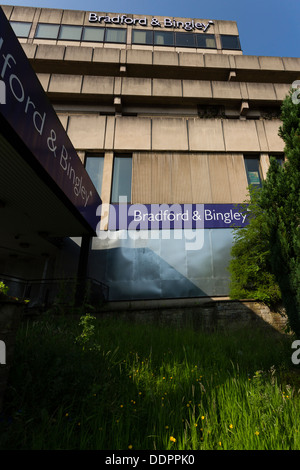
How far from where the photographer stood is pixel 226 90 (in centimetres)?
1978

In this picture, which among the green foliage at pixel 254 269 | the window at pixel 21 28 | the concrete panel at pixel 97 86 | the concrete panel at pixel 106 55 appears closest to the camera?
the green foliage at pixel 254 269

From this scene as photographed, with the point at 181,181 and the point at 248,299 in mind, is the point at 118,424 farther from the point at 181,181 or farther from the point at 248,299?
the point at 181,181

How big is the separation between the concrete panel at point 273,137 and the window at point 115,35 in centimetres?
1770

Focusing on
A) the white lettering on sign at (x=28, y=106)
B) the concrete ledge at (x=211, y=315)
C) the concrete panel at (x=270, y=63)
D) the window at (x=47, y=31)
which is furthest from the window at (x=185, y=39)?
the concrete ledge at (x=211, y=315)

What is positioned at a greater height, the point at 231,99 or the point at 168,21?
the point at 168,21

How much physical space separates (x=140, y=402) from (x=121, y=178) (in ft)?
46.0

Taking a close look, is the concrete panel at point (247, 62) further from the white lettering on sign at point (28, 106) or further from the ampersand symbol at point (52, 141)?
the ampersand symbol at point (52, 141)

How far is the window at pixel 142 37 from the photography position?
77.3ft

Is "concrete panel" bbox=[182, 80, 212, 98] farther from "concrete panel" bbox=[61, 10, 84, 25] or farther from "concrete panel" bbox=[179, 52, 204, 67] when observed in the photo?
"concrete panel" bbox=[61, 10, 84, 25]

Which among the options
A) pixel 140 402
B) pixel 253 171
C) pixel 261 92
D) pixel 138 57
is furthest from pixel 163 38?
pixel 140 402

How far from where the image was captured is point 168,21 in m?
25.0

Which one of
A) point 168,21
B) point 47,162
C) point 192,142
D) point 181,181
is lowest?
A: point 47,162
